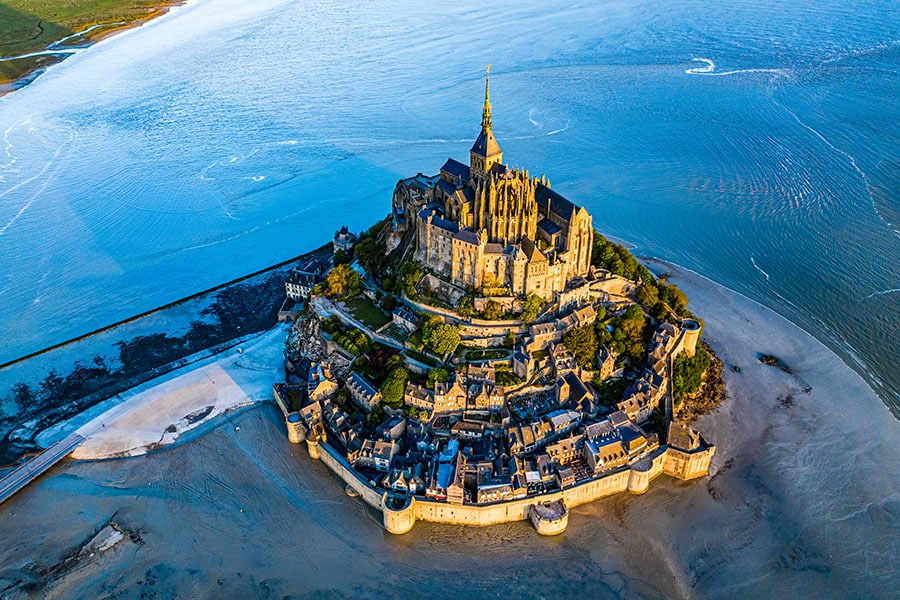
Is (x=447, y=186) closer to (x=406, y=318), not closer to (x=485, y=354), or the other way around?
(x=406, y=318)

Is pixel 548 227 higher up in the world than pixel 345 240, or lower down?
Answer: higher up

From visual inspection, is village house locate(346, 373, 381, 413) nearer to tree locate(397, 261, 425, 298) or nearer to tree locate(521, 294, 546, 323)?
tree locate(397, 261, 425, 298)

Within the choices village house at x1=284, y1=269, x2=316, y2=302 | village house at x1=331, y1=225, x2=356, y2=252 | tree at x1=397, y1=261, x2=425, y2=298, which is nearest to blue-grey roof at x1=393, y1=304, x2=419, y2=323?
tree at x1=397, y1=261, x2=425, y2=298

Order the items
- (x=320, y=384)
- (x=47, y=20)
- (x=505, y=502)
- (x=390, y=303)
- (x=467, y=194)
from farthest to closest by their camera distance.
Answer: (x=47, y=20) → (x=390, y=303) → (x=467, y=194) → (x=320, y=384) → (x=505, y=502)

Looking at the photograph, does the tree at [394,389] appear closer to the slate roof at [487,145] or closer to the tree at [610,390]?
the tree at [610,390]

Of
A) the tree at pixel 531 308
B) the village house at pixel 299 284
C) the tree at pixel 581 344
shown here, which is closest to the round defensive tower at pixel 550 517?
the tree at pixel 581 344

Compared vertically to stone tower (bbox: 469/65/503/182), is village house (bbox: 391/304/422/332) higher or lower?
lower

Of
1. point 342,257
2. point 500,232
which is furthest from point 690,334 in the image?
point 342,257
